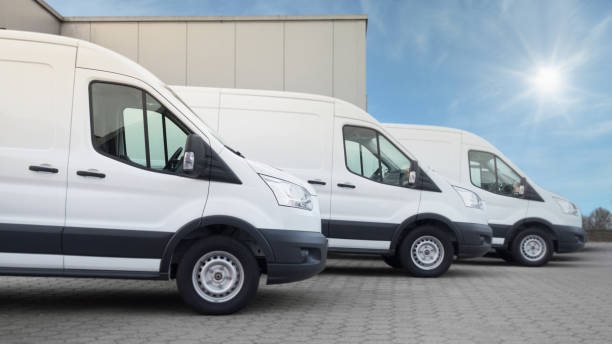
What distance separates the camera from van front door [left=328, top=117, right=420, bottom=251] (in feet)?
31.3

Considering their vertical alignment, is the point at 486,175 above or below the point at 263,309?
above

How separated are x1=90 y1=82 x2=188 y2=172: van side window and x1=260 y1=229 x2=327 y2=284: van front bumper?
3.71 ft

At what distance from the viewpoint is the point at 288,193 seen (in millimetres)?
6348

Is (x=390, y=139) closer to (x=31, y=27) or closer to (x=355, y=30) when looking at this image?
(x=355, y=30)

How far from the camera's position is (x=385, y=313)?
20.9 feet

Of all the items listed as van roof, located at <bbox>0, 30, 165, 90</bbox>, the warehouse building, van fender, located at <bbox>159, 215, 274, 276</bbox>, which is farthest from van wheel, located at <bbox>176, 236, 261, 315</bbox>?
the warehouse building

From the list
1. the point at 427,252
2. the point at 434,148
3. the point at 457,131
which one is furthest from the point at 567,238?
the point at 427,252

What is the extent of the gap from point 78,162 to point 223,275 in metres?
1.66

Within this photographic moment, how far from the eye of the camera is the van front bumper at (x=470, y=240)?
983cm

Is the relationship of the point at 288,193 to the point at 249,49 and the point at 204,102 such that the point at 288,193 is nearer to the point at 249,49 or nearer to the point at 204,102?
the point at 204,102

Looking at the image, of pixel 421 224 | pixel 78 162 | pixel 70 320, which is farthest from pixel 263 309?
pixel 421 224

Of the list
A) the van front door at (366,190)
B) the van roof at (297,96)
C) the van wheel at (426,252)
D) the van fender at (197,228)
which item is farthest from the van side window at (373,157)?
the van fender at (197,228)

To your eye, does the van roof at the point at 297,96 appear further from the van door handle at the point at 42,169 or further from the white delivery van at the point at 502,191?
the van door handle at the point at 42,169

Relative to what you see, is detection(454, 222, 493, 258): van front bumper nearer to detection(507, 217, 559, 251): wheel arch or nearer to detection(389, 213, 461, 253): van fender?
detection(389, 213, 461, 253): van fender
